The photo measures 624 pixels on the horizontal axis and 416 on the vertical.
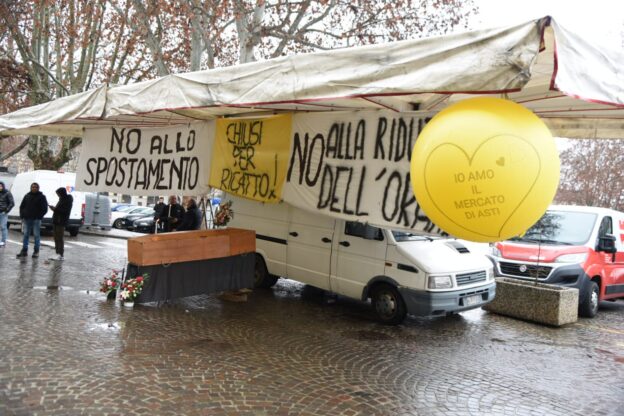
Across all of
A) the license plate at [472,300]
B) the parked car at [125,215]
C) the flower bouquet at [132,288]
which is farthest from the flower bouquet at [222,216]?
the parked car at [125,215]

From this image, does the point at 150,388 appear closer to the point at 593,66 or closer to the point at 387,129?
the point at 387,129

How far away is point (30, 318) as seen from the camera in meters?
6.82

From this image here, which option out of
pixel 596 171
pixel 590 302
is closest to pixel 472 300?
pixel 590 302

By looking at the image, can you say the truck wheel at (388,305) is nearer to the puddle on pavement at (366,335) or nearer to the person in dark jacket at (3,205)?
the puddle on pavement at (366,335)

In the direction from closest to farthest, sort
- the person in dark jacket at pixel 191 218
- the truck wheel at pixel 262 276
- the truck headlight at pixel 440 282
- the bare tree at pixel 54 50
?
the truck headlight at pixel 440 282 < the truck wheel at pixel 262 276 < the person in dark jacket at pixel 191 218 < the bare tree at pixel 54 50

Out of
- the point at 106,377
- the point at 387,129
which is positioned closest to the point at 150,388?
the point at 106,377

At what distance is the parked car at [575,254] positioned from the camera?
31.0 feet

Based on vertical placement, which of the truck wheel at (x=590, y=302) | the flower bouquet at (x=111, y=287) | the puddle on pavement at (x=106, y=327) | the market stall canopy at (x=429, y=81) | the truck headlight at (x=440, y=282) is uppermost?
the market stall canopy at (x=429, y=81)

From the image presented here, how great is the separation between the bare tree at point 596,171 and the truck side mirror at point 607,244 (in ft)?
71.4

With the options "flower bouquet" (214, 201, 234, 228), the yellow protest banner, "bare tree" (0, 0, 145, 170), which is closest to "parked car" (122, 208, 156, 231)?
"bare tree" (0, 0, 145, 170)

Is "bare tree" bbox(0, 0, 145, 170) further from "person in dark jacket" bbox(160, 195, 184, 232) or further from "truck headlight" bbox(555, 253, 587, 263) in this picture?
"truck headlight" bbox(555, 253, 587, 263)

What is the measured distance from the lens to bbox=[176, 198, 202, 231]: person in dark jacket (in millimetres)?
11625

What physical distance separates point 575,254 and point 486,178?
771cm

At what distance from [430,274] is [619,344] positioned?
3.33 m
